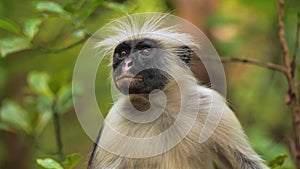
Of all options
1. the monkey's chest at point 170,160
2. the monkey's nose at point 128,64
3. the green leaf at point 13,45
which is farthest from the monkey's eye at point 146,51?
the green leaf at point 13,45

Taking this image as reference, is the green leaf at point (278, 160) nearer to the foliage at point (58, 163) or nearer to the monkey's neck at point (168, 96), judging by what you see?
the monkey's neck at point (168, 96)

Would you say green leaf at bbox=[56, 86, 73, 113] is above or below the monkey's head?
below

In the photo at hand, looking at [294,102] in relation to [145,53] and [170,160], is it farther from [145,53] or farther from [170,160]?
[145,53]

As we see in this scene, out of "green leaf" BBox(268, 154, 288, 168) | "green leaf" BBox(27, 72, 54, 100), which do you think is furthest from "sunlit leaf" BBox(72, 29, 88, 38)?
"green leaf" BBox(268, 154, 288, 168)

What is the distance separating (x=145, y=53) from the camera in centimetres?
460

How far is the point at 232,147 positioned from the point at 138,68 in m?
0.96

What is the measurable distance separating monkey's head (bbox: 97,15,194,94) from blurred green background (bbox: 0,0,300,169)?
58 cm

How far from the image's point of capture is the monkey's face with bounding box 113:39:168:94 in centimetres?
430

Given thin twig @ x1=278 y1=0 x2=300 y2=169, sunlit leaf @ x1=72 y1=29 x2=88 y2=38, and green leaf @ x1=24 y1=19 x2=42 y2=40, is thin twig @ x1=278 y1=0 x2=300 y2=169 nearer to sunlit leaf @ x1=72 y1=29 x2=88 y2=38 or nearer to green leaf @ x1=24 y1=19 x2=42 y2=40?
sunlit leaf @ x1=72 y1=29 x2=88 y2=38

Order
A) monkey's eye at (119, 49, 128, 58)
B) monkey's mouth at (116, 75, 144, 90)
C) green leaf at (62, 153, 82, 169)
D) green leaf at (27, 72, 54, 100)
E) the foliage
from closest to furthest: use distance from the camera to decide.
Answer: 1. the foliage
2. green leaf at (62, 153, 82, 169)
3. monkey's mouth at (116, 75, 144, 90)
4. monkey's eye at (119, 49, 128, 58)
5. green leaf at (27, 72, 54, 100)

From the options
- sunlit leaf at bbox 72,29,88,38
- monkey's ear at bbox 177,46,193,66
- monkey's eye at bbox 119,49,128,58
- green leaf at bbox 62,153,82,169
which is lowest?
green leaf at bbox 62,153,82,169

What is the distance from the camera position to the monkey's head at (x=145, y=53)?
4.36 meters

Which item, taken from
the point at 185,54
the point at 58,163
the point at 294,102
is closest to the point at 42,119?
the point at 185,54

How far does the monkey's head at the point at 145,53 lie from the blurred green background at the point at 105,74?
0.58 m
